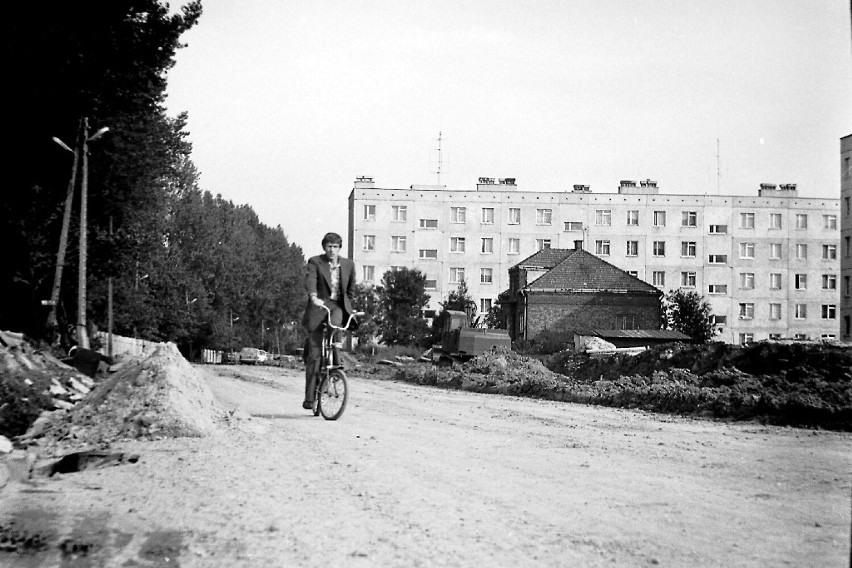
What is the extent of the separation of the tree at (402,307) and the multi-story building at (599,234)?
42.2ft

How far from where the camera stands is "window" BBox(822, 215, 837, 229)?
9144 cm

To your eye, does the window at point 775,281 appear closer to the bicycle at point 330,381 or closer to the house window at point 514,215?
the house window at point 514,215

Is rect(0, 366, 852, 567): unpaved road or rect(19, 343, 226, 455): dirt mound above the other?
rect(19, 343, 226, 455): dirt mound

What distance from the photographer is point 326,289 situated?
10883 millimetres

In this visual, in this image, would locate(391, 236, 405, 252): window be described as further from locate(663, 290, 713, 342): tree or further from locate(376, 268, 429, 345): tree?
locate(663, 290, 713, 342): tree

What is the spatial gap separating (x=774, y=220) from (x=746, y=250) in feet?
13.9

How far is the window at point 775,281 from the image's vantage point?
303 ft

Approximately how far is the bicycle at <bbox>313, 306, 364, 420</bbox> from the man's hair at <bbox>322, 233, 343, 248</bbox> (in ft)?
2.56

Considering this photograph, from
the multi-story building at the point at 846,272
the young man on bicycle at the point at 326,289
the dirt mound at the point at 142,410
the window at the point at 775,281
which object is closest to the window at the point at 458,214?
the window at the point at 775,281

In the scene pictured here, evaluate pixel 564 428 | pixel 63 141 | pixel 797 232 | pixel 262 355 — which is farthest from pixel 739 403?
pixel 797 232

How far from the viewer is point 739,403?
42.6 feet

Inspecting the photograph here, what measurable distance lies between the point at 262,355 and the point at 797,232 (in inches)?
2192

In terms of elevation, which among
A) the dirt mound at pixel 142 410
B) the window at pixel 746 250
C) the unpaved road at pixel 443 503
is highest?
the window at pixel 746 250

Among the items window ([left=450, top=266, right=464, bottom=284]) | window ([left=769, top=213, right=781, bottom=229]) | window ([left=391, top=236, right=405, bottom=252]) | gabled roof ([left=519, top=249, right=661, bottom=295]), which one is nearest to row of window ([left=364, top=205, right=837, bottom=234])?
window ([left=769, top=213, right=781, bottom=229])
